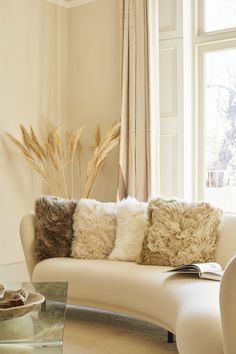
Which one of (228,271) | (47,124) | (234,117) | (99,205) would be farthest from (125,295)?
(47,124)

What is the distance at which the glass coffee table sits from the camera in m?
1.76

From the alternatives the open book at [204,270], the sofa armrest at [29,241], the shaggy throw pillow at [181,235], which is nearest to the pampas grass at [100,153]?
the sofa armrest at [29,241]

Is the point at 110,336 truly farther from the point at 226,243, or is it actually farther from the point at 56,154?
the point at 56,154

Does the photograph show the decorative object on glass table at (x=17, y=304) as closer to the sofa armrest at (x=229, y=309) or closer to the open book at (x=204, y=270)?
the sofa armrest at (x=229, y=309)

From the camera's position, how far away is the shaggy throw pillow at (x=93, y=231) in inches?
138

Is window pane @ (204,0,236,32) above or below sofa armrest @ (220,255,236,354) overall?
above

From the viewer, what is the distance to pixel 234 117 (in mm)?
4492

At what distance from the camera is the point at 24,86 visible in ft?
16.2

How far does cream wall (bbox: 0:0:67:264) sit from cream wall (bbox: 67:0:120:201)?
0.11m

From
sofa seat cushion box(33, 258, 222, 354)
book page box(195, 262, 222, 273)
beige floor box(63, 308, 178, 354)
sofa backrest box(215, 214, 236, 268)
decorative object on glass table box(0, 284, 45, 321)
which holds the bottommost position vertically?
beige floor box(63, 308, 178, 354)

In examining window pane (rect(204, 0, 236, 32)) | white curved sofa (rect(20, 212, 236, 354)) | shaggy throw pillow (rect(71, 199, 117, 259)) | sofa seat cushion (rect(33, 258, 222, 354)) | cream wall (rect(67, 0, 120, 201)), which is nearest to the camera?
white curved sofa (rect(20, 212, 236, 354))

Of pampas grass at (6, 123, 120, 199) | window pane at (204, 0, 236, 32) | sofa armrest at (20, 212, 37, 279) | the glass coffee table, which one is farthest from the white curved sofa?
window pane at (204, 0, 236, 32)

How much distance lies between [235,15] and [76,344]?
3.04m

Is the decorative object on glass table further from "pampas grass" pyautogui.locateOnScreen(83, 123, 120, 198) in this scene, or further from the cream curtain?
"pampas grass" pyautogui.locateOnScreen(83, 123, 120, 198)
